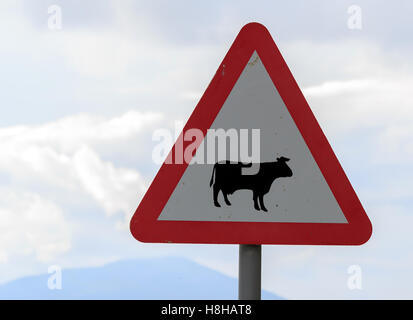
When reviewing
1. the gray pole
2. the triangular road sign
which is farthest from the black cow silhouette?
the gray pole

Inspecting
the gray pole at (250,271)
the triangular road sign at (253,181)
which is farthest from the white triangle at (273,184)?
the gray pole at (250,271)

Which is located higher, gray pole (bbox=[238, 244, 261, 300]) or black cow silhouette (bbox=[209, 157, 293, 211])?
black cow silhouette (bbox=[209, 157, 293, 211])

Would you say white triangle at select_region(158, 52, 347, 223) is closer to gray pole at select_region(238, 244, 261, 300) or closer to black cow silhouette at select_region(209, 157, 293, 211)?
black cow silhouette at select_region(209, 157, 293, 211)

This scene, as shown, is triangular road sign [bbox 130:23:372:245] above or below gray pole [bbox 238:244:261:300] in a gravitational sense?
above

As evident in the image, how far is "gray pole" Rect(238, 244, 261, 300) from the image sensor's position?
7.35 feet

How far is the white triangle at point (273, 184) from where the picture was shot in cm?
219

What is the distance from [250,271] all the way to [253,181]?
0.31 m

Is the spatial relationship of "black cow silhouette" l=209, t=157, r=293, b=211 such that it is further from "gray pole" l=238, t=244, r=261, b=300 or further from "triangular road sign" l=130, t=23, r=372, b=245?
"gray pole" l=238, t=244, r=261, b=300

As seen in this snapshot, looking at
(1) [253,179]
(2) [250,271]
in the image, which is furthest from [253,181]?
(2) [250,271]

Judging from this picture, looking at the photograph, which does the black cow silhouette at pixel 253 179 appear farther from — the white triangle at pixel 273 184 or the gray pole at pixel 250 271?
the gray pole at pixel 250 271

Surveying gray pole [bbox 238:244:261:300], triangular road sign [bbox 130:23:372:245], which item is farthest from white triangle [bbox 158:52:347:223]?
gray pole [bbox 238:244:261:300]

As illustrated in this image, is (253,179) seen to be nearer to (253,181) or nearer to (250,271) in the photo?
(253,181)

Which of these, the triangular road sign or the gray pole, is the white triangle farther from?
the gray pole
